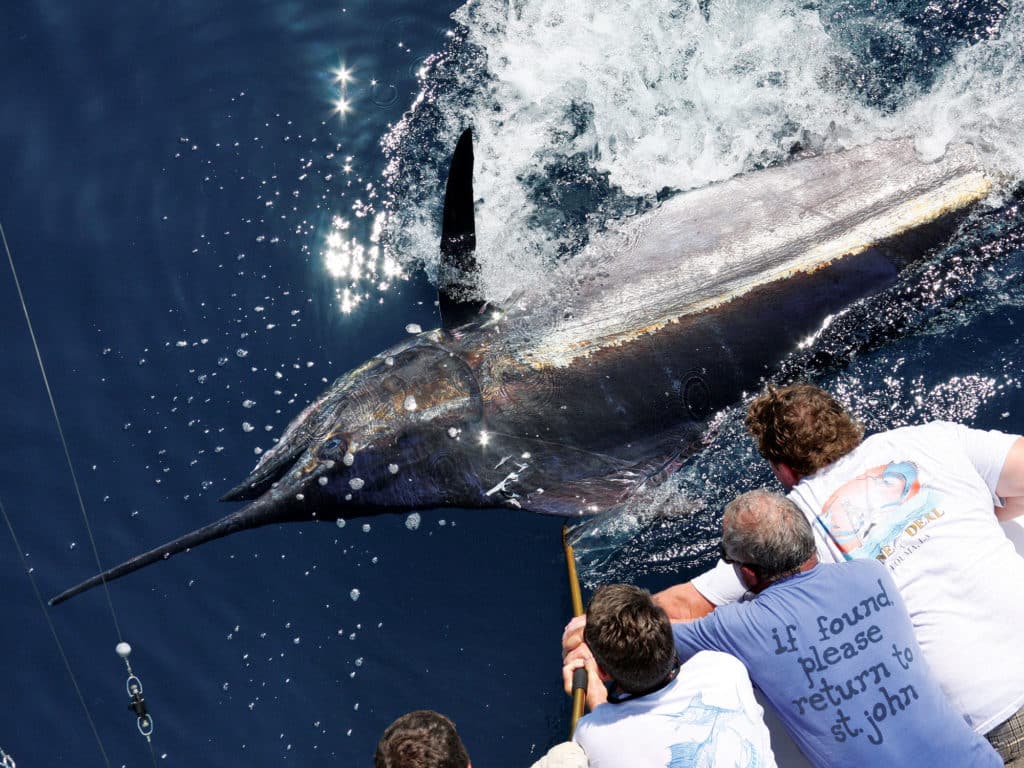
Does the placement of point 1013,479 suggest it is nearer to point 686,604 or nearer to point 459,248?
point 686,604

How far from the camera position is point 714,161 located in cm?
520

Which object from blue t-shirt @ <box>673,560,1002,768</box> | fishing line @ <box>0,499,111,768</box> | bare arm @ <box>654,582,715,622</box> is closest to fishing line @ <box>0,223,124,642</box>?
fishing line @ <box>0,499,111,768</box>

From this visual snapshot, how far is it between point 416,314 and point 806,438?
8.30 ft

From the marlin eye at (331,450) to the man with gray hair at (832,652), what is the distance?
6.63ft

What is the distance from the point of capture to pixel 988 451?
318cm

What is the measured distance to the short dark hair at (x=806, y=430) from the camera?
3.28 metres

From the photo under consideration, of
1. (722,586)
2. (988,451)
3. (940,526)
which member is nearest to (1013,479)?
(988,451)

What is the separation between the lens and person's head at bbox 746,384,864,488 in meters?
3.28

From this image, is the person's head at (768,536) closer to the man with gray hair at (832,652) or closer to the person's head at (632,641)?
the man with gray hair at (832,652)

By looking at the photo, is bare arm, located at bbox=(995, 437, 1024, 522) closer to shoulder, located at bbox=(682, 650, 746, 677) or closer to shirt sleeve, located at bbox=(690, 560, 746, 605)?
shirt sleeve, located at bbox=(690, 560, 746, 605)

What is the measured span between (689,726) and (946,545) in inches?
46.2

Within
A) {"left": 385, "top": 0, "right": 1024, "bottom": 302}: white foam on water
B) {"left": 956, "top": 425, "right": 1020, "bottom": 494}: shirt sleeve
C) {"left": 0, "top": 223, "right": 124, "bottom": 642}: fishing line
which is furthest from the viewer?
{"left": 385, "top": 0, "right": 1024, "bottom": 302}: white foam on water

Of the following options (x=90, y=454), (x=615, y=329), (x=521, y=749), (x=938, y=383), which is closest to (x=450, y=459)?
(x=615, y=329)

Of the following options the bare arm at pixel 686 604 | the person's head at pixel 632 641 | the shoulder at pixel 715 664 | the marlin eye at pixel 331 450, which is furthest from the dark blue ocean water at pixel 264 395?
the person's head at pixel 632 641
